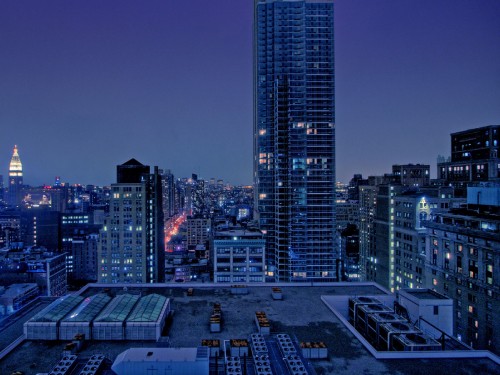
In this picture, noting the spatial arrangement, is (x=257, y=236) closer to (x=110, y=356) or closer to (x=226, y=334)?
(x=226, y=334)

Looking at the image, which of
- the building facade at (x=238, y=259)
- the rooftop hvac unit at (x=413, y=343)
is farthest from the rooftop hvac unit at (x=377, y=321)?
the building facade at (x=238, y=259)

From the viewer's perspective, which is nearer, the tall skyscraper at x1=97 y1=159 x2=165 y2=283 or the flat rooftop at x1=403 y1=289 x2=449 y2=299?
the flat rooftop at x1=403 y1=289 x2=449 y2=299

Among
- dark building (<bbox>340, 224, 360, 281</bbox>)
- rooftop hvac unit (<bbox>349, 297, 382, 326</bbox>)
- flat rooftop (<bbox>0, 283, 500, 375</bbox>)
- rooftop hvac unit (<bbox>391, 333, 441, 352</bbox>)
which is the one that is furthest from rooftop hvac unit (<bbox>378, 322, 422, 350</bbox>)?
dark building (<bbox>340, 224, 360, 281</bbox>)

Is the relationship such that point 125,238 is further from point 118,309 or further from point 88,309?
point 118,309

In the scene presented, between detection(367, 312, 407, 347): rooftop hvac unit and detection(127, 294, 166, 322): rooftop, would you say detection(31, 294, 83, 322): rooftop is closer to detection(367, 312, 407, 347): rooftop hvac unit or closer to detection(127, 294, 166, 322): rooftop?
detection(127, 294, 166, 322): rooftop

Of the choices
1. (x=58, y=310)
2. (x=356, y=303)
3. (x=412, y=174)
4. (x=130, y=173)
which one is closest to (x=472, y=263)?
(x=356, y=303)

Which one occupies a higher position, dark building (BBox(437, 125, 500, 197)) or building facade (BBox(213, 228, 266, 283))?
dark building (BBox(437, 125, 500, 197))

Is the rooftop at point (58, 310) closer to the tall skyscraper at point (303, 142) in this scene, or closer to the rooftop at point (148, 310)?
the rooftop at point (148, 310)
